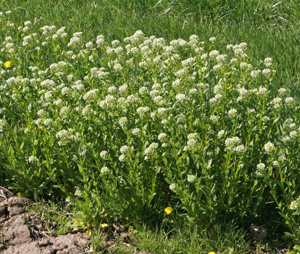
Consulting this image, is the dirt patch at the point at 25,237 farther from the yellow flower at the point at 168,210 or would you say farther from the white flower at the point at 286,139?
the white flower at the point at 286,139

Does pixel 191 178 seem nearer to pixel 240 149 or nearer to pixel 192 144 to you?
pixel 192 144

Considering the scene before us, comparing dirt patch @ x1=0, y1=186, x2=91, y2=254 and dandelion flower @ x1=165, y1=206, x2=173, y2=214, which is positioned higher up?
dandelion flower @ x1=165, y1=206, x2=173, y2=214

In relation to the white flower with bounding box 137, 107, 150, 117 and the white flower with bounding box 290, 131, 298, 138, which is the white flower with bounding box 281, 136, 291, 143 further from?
the white flower with bounding box 137, 107, 150, 117

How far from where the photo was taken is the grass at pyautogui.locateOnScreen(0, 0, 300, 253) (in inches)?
205

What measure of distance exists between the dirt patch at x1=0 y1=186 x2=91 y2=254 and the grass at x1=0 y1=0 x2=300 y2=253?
2.50 metres

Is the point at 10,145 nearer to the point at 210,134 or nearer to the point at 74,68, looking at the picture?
the point at 74,68

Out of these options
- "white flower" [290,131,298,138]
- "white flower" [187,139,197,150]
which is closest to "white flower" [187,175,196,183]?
"white flower" [187,139,197,150]

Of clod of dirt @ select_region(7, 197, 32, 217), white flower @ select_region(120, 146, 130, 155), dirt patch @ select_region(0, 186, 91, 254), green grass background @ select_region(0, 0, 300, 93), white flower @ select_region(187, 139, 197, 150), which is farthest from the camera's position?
green grass background @ select_region(0, 0, 300, 93)

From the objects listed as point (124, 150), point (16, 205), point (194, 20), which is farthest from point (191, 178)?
point (194, 20)

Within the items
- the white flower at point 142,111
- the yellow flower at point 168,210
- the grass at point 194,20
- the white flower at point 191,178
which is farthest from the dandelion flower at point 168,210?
the grass at point 194,20

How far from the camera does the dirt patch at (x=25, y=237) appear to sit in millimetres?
3268

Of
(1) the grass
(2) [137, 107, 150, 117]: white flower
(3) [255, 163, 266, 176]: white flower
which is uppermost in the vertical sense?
(1) the grass

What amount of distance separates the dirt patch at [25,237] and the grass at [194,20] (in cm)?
250

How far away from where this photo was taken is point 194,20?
20.7ft
